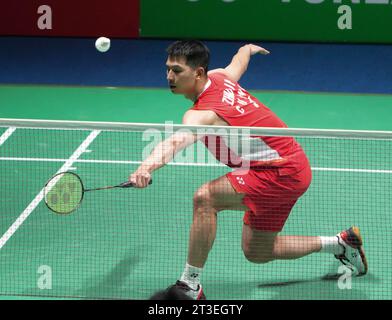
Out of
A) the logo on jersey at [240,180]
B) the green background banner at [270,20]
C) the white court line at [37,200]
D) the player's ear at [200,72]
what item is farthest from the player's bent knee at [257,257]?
the green background banner at [270,20]

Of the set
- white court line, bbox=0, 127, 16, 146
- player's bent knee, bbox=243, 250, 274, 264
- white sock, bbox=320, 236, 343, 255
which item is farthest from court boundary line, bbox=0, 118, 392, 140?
white court line, bbox=0, 127, 16, 146

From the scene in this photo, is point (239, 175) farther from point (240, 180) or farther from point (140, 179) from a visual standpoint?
point (140, 179)

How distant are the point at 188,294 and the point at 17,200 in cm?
229

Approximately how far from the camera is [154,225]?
6516 mm

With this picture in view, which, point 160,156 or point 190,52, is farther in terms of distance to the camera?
point 190,52

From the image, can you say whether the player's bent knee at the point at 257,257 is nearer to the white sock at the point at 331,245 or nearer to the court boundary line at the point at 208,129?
the white sock at the point at 331,245

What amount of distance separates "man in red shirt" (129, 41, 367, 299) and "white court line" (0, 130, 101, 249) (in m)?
1.63

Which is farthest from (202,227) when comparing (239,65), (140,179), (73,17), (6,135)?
(73,17)

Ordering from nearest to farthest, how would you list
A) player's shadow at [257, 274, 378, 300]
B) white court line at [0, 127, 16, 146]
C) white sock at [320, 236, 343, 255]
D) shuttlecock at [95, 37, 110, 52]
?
player's shadow at [257, 274, 378, 300] < white sock at [320, 236, 343, 255] < white court line at [0, 127, 16, 146] < shuttlecock at [95, 37, 110, 52]

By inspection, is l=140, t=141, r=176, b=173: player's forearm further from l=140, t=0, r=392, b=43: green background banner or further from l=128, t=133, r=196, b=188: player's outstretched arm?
l=140, t=0, r=392, b=43: green background banner

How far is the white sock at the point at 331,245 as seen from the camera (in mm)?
5789

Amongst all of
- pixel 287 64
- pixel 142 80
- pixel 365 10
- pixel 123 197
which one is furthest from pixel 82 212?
pixel 365 10

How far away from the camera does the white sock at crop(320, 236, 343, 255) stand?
579 centimetres

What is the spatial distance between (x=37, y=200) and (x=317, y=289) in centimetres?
258
